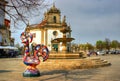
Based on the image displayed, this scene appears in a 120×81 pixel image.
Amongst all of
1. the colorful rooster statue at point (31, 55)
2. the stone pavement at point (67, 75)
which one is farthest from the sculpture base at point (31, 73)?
the stone pavement at point (67, 75)

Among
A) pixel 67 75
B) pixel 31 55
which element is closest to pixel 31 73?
pixel 31 55

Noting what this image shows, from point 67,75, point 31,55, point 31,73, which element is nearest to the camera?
point 31,73

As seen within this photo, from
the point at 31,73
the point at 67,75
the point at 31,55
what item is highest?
the point at 31,55

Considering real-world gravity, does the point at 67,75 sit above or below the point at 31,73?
below

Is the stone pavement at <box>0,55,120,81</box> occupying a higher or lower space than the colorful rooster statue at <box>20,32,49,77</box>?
lower

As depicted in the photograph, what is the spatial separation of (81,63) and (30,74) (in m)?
7.24

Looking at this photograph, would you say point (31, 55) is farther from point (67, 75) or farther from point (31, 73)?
point (67, 75)

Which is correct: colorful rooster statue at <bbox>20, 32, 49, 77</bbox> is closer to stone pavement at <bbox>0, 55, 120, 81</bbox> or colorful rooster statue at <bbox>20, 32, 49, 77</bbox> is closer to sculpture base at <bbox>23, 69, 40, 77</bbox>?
sculpture base at <bbox>23, 69, 40, 77</bbox>

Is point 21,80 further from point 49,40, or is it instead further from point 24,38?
point 49,40

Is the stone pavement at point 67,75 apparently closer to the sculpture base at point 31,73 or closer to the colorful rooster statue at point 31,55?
the sculpture base at point 31,73

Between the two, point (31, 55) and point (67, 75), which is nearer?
point (31, 55)

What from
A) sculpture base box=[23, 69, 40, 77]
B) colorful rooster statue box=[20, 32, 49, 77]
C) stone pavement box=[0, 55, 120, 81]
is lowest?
stone pavement box=[0, 55, 120, 81]

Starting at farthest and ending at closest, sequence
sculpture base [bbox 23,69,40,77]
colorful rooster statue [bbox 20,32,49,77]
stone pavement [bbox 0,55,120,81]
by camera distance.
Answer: colorful rooster statue [bbox 20,32,49,77] → sculpture base [bbox 23,69,40,77] → stone pavement [bbox 0,55,120,81]

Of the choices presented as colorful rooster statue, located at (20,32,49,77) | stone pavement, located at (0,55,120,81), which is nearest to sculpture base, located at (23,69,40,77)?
colorful rooster statue, located at (20,32,49,77)
